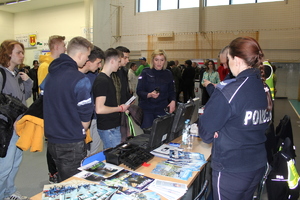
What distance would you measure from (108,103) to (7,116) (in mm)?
857

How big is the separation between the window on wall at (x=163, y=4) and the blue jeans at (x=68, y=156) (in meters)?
10.3

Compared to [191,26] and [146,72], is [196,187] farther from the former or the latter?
[191,26]

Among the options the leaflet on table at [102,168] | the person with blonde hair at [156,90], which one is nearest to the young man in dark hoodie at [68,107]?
the leaflet on table at [102,168]

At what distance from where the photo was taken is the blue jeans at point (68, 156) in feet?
5.73

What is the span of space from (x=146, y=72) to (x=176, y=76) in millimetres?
Result: 5127

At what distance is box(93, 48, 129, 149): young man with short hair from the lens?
82.4 inches

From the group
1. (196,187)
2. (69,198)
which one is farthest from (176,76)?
(69,198)

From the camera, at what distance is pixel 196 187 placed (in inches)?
91.8

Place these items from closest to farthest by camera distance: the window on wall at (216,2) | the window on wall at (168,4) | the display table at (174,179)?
the display table at (174,179)
the window on wall at (216,2)
the window on wall at (168,4)

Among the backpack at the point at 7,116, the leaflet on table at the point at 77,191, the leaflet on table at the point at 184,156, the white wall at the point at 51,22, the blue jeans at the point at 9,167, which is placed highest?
the white wall at the point at 51,22

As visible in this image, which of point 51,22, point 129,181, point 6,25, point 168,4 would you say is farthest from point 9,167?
point 6,25

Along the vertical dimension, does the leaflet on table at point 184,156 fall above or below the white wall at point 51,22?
below

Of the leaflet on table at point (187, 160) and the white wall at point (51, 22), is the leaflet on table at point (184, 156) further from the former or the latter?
the white wall at point (51, 22)

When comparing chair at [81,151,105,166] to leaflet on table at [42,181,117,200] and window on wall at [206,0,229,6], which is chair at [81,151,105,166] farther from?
window on wall at [206,0,229,6]
